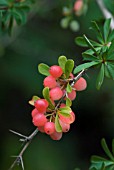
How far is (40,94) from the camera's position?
7.98 feet

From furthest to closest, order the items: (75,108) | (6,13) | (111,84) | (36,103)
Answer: (75,108)
(111,84)
(6,13)
(36,103)

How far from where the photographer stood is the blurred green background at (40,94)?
2.43 meters

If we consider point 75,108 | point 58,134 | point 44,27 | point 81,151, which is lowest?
point 81,151

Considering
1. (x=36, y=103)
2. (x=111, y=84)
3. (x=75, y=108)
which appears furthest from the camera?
(x=75, y=108)

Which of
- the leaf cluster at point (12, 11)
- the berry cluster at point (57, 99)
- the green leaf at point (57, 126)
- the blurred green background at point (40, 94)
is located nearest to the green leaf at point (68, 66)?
the berry cluster at point (57, 99)

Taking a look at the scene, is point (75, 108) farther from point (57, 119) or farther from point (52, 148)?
point (57, 119)

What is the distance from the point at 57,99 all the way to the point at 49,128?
0.07m

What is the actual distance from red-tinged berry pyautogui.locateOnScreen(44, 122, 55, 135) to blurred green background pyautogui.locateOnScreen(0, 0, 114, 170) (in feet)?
5.08

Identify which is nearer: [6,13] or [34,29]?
[6,13]

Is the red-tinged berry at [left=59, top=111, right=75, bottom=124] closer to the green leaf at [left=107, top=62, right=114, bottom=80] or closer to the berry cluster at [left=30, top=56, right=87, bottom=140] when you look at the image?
the berry cluster at [left=30, top=56, right=87, bottom=140]

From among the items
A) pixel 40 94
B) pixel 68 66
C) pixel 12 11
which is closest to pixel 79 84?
pixel 68 66

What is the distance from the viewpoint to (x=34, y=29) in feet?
8.43

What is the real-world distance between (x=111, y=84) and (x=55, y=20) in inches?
21.3

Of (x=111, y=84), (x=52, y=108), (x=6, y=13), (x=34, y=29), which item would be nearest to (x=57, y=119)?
(x=52, y=108)
